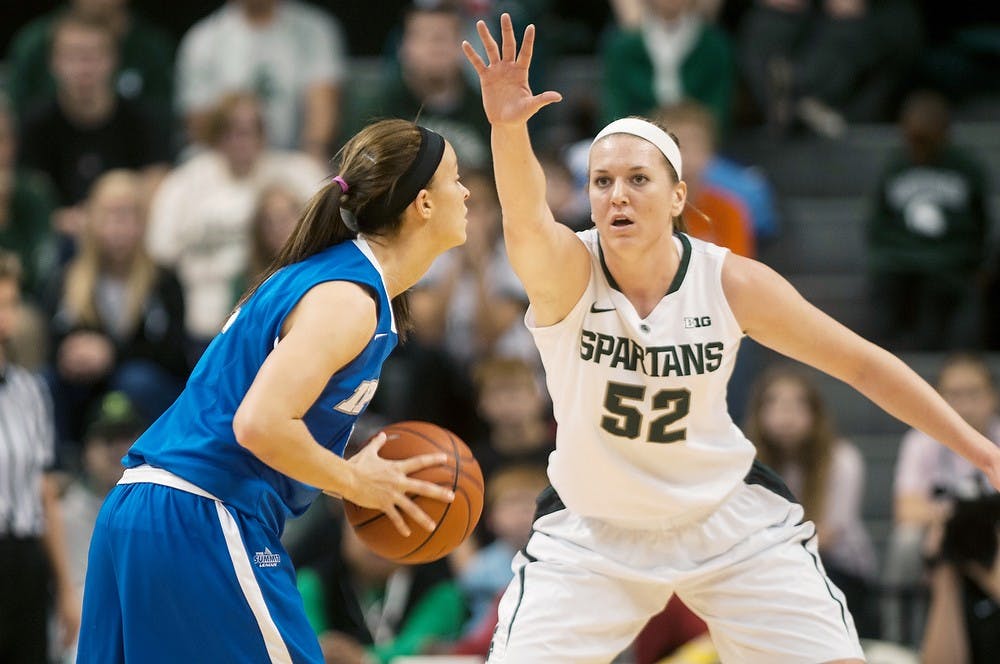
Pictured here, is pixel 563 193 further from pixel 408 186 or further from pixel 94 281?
pixel 408 186

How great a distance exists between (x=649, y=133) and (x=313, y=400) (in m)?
1.48

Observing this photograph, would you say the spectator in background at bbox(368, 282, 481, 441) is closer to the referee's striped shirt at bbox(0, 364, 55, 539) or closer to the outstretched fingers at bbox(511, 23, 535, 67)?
the referee's striped shirt at bbox(0, 364, 55, 539)

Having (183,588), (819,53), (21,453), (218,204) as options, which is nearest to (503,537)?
(21,453)

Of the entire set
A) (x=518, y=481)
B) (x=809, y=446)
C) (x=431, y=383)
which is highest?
(x=809, y=446)

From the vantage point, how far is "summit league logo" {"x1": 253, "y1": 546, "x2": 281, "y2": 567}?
13.2ft

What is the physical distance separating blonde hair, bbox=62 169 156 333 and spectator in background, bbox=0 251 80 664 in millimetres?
1391

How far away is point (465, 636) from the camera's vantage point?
7.44 metres

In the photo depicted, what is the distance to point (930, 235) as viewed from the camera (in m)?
9.24

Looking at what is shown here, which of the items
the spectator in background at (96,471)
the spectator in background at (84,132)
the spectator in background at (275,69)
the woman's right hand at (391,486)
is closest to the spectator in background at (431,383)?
the spectator in background at (96,471)

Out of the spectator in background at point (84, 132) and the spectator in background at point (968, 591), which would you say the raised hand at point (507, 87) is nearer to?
the spectator in background at point (968, 591)

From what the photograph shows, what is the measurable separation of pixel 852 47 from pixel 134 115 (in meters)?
4.71

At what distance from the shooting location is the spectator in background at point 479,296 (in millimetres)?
8625

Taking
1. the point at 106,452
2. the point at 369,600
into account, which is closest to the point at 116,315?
the point at 106,452

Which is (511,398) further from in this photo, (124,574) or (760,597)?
(124,574)
